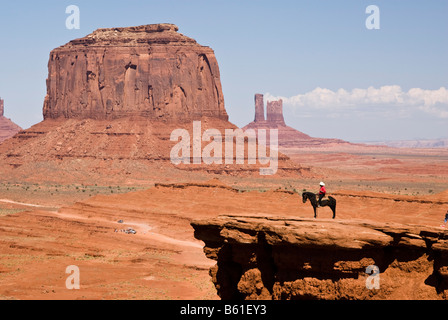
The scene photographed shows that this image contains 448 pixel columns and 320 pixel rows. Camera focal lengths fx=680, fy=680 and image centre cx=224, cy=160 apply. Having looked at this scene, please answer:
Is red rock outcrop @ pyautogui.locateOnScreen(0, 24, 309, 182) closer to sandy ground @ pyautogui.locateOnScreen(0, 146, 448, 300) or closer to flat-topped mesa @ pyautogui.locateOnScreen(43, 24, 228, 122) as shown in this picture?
flat-topped mesa @ pyautogui.locateOnScreen(43, 24, 228, 122)

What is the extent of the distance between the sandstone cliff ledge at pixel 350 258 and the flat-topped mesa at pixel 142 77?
98.5 metres

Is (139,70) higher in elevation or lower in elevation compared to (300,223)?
higher

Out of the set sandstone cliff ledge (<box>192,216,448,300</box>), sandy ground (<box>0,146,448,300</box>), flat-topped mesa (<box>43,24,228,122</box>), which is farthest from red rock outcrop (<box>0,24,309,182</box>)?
sandstone cliff ledge (<box>192,216,448,300</box>)

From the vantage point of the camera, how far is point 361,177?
12744 centimetres

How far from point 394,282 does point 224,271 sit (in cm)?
554

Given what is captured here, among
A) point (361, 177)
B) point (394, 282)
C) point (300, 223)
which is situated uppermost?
point (300, 223)

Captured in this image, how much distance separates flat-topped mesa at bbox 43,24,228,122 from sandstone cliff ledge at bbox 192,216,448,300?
98480 mm

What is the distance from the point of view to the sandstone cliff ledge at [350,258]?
17.2 meters

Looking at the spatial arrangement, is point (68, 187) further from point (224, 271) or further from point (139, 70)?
point (224, 271)

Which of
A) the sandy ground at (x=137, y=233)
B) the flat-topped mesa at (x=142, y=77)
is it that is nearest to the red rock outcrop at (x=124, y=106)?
the flat-topped mesa at (x=142, y=77)

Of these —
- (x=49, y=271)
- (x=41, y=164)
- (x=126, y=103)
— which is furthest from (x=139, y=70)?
(x=49, y=271)

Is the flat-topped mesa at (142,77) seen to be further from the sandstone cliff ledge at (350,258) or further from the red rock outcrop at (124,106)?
the sandstone cliff ledge at (350,258)
